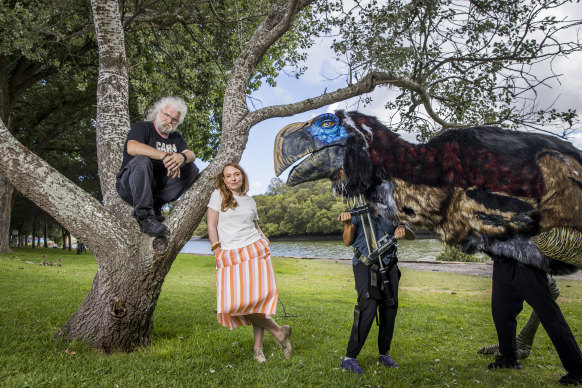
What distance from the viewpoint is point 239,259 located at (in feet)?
11.8

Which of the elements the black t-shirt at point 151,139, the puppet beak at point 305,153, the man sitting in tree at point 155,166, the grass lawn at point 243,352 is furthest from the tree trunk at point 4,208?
the puppet beak at point 305,153

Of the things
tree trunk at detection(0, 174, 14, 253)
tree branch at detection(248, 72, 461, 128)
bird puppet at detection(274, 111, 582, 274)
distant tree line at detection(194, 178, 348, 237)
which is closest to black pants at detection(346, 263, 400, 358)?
bird puppet at detection(274, 111, 582, 274)

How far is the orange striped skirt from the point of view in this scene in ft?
11.5

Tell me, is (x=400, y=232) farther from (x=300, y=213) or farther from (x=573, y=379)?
(x=300, y=213)

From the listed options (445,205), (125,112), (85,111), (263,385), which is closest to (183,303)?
(125,112)

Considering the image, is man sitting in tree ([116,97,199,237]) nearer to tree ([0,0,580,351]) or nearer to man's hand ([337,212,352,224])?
tree ([0,0,580,351])

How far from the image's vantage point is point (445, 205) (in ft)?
7.49

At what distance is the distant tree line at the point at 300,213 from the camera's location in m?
36.7

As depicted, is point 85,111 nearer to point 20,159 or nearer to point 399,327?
point 20,159

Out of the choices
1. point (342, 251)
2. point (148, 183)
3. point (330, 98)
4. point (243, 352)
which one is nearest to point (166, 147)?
point (148, 183)

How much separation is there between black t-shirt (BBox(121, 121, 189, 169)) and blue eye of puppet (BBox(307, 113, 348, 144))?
6.89ft

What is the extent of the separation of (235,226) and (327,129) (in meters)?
1.58

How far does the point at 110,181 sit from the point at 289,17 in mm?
2997

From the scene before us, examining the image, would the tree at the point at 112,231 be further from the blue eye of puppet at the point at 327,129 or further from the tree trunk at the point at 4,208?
the tree trunk at the point at 4,208
